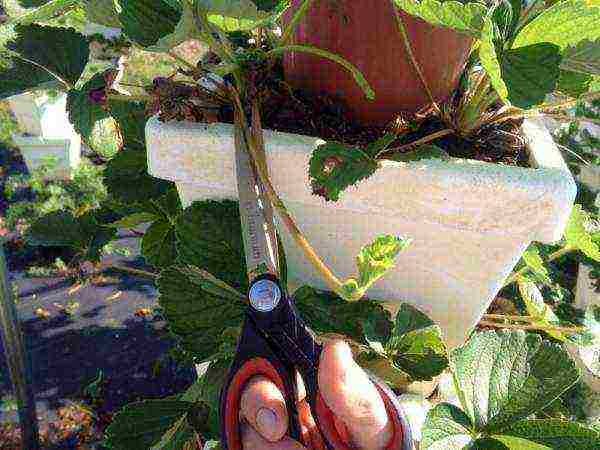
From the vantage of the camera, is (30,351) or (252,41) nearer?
(252,41)

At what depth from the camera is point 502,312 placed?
1.93 ft

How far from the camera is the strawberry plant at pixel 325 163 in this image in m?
0.31

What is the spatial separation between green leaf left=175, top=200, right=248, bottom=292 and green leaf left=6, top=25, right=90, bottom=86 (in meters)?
0.15

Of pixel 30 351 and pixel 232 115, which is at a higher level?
pixel 232 115

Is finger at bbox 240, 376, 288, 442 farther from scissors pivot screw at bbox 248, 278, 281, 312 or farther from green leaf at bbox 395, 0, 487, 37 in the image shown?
green leaf at bbox 395, 0, 487, 37

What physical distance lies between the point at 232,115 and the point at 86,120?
0.11 meters

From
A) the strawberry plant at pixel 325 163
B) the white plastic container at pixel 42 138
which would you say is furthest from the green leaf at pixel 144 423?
the white plastic container at pixel 42 138

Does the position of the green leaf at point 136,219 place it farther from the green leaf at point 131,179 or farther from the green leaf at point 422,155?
the green leaf at point 422,155

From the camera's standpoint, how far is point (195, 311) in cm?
40

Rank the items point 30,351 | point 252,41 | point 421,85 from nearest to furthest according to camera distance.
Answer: point 421,85 < point 252,41 < point 30,351

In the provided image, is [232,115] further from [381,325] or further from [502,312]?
[502,312]

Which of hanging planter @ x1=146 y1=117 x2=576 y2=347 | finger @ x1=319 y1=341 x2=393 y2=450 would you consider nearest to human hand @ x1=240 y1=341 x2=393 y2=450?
finger @ x1=319 y1=341 x2=393 y2=450

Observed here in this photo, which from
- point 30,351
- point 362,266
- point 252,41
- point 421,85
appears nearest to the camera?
point 362,266

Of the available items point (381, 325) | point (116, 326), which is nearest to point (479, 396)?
point (381, 325)
